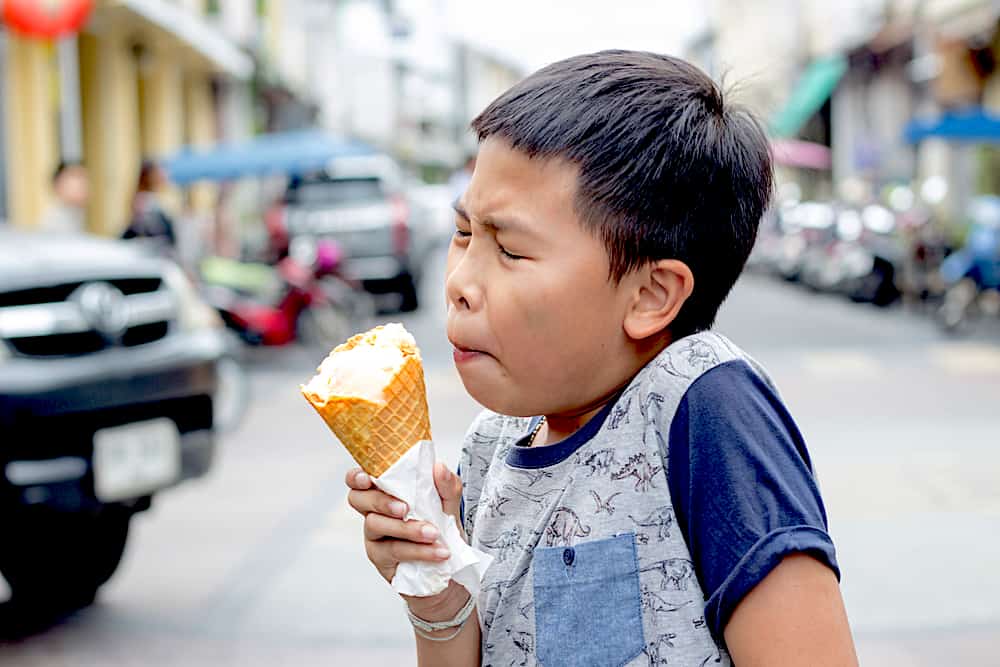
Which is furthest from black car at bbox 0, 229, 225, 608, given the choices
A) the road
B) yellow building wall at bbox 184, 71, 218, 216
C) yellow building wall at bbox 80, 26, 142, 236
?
yellow building wall at bbox 184, 71, 218, 216

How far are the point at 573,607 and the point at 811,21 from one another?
40268 mm

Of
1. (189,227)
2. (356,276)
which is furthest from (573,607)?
(356,276)

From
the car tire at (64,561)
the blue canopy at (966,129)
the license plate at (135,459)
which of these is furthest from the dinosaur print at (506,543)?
the blue canopy at (966,129)

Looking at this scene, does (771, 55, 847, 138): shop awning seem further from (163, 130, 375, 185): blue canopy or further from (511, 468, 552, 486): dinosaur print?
(511, 468, 552, 486): dinosaur print

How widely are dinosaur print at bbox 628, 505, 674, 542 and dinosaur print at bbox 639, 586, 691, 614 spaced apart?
54 mm

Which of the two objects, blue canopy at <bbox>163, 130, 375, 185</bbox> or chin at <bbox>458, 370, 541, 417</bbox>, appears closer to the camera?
chin at <bbox>458, 370, 541, 417</bbox>

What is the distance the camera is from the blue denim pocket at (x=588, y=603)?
1380 millimetres

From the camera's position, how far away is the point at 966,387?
10.3 metres

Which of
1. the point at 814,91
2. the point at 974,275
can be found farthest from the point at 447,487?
the point at 814,91

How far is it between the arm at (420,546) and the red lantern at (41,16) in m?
11.8

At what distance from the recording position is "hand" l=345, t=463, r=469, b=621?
1.39 meters

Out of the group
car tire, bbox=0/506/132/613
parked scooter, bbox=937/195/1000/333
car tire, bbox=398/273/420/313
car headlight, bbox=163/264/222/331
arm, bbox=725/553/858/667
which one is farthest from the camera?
car tire, bbox=398/273/420/313

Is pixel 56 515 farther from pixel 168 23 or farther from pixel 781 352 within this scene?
pixel 168 23

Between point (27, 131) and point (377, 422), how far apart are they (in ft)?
48.0
